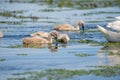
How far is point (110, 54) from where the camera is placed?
19344mm

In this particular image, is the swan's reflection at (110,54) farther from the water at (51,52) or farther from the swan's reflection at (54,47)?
the swan's reflection at (54,47)

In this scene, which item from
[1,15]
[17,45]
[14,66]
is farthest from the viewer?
[1,15]

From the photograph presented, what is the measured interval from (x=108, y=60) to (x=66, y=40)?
453cm

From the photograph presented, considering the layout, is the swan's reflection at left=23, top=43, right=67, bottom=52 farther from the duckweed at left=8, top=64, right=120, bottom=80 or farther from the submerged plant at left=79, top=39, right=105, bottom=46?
the duckweed at left=8, top=64, right=120, bottom=80

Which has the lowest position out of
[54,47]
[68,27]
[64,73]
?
[68,27]

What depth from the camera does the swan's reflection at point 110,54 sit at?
59.1 ft

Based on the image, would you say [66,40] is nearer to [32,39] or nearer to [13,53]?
[32,39]

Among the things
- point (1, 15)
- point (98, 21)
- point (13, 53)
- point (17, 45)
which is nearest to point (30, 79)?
point (13, 53)

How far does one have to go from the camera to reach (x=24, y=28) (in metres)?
27.5

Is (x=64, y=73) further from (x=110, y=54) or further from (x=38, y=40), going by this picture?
(x=38, y=40)

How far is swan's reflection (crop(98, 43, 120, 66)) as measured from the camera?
1802 cm

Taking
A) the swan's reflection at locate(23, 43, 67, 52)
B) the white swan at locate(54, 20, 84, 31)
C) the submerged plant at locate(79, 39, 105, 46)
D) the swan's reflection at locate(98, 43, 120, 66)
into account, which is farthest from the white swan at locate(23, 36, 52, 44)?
the white swan at locate(54, 20, 84, 31)

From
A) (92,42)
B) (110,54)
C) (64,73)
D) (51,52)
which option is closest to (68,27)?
(92,42)

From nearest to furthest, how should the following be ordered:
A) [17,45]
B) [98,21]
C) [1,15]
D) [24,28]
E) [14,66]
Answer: [14,66] < [17,45] < [24,28] < [98,21] < [1,15]
